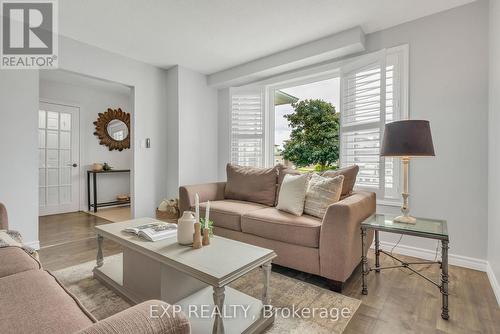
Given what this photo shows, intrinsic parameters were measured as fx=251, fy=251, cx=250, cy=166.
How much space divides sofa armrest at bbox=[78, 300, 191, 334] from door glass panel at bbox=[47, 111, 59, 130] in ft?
17.3

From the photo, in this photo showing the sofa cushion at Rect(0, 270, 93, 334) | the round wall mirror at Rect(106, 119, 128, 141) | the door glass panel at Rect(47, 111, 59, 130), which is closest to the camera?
the sofa cushion at Rect(0, 270, 93, 334)

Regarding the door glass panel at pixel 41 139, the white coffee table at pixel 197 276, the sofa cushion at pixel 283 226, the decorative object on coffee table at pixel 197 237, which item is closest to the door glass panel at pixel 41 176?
the door glass panel at pixel 41 139

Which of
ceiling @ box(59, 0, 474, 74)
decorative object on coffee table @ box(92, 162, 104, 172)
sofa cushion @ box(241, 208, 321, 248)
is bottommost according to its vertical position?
sofa cushion @ box(241, 208, 321, 248)

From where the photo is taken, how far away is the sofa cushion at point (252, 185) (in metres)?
2.93

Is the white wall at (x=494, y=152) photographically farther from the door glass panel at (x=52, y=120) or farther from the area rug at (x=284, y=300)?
the door glass panel at (x=52, y=120)

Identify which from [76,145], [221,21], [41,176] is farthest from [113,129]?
[221,21]

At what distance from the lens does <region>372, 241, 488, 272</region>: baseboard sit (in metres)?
2.26

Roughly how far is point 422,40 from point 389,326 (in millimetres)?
2647

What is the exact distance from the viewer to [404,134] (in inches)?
71.1

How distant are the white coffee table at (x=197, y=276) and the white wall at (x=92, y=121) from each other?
3.86 meters

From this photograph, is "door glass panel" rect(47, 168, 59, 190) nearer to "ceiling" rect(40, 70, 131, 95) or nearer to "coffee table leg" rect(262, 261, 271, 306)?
"ceiling" rect(40, 70, 131, 95)

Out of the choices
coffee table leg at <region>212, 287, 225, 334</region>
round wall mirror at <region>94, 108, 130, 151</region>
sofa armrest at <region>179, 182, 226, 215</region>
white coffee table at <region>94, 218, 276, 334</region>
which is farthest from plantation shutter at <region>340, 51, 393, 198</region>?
round wall mirror at <region>94, 108, 130, 151</region>

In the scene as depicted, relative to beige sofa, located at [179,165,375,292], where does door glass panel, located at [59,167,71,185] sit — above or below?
above

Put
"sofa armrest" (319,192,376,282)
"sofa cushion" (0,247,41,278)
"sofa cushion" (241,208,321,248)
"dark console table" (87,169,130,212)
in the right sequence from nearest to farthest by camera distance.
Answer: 1. "sofa cushion" (0,247,41,278)
2. "sofa armrest" (319,192,376,282)
3. "sofa cushion" (241,208,321,248)
4. "dark console table" (87,169,130,212)
